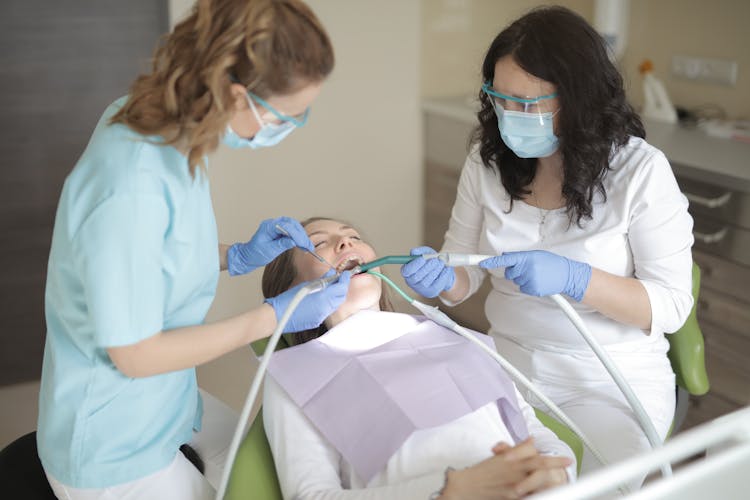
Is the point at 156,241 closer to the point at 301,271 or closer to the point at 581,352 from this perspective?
the point at 301,271

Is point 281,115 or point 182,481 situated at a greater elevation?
point 281,115

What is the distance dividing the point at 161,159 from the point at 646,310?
0.97m

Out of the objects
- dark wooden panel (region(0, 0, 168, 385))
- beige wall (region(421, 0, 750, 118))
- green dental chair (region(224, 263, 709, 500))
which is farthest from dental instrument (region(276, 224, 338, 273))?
beige wall (region(421, 0, 750, 118))

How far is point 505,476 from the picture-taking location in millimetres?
1259

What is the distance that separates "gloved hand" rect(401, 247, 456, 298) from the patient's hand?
0.45 meters

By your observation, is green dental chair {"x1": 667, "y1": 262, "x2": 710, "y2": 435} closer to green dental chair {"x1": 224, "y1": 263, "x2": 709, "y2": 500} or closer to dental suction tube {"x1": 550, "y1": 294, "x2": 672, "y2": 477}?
green dental chair {"x1": 224, "y1": 263, "x2": 709, "y2": 500}

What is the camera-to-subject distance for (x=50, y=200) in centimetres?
292

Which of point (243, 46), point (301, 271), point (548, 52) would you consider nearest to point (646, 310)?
point (548, 52)

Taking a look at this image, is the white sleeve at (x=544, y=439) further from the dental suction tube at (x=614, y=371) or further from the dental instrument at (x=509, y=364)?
the dental suction tube at (x=614, y=371)

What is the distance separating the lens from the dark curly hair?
5.45 ft

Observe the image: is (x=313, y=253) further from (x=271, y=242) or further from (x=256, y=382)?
(x=256, y=382)

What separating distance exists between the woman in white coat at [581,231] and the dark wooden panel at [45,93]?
1.50 m

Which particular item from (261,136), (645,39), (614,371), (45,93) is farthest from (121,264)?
(645,39)

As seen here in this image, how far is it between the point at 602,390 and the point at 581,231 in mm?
326
